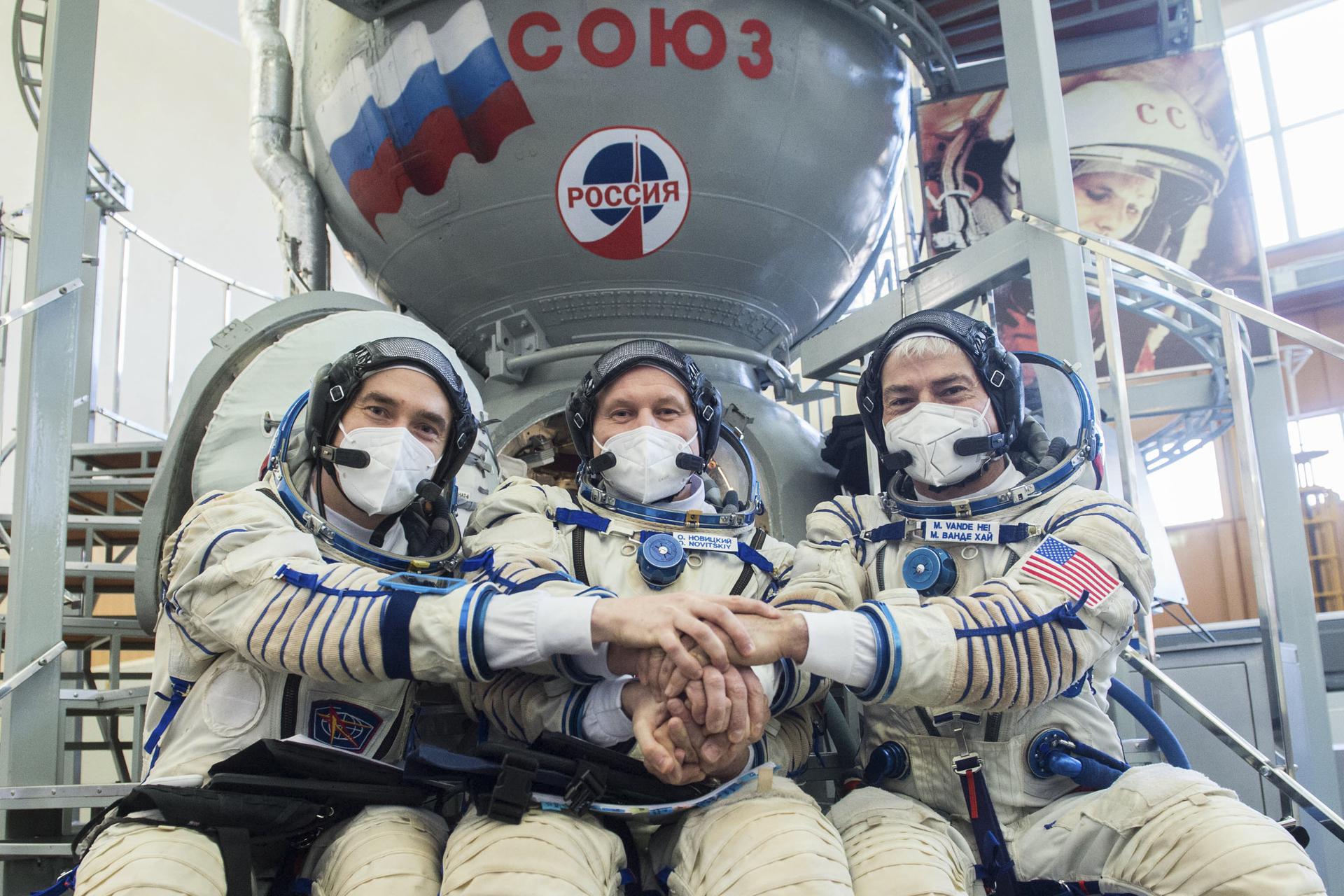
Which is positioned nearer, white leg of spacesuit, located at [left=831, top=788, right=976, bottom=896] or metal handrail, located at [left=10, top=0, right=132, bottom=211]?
white leg of spacesuit, located at [left=831, top=788, right=976, bottom=896]

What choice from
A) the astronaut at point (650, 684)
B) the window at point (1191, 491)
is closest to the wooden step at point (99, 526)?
the astronaut at point (650, 684)

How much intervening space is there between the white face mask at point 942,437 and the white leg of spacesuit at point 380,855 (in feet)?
3.74

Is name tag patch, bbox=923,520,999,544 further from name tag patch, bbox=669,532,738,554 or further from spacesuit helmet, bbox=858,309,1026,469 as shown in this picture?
name tag patch, bbox=669,532,738,554

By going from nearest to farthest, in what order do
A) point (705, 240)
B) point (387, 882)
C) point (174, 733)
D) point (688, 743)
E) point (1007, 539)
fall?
point (387, 882), point (688, 743), point (174, 733), point (1007, 539), point (705, 240)

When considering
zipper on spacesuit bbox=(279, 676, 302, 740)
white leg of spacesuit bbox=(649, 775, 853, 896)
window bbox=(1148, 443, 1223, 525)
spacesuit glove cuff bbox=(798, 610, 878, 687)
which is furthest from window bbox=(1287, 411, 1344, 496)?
zipper on spacesuit bbox=(279, 676, 302, 740)

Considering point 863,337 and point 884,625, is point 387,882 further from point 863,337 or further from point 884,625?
point 863,337

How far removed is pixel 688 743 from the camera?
1.65m

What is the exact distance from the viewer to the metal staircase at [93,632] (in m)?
2.39

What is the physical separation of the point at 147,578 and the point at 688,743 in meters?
2.32

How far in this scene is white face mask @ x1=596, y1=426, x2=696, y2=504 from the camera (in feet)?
6.92

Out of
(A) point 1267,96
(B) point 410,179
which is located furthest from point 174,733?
(A) point 1267,96

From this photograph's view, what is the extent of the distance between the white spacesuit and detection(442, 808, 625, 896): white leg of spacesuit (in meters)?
0.40

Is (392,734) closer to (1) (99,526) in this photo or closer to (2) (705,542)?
(2) (705,542)

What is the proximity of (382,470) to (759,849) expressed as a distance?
3.35 ft
